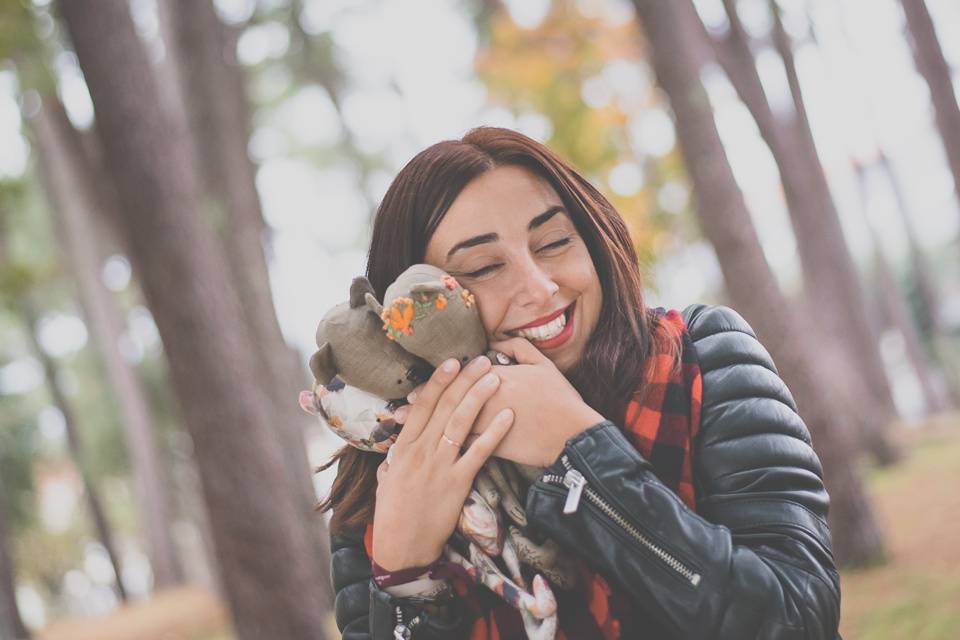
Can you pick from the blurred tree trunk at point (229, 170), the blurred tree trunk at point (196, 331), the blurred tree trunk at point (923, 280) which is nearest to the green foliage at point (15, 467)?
the blurred tree trunk at point (229, 170)

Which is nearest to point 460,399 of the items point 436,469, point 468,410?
point 468,410

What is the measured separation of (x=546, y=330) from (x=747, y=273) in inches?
193

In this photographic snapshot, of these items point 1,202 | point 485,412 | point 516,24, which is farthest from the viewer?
point 516,24

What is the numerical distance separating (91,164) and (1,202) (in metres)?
2.74

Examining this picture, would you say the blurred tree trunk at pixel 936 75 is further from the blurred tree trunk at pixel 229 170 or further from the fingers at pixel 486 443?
the fingers at pixel 486 443

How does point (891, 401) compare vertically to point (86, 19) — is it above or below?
below

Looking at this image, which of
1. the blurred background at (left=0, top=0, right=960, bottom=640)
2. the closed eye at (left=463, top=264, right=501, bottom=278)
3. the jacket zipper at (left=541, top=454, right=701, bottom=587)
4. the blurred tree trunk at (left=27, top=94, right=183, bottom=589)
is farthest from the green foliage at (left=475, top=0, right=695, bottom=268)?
the jacket zipper at (left=541, top=454, right=701, bottom=587)

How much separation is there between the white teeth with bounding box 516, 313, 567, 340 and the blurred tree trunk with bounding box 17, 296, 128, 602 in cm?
1793

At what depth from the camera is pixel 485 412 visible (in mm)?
1630

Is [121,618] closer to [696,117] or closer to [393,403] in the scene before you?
[696,117]

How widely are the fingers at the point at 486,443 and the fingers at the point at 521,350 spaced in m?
0.12

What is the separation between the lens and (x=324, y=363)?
1.74 m

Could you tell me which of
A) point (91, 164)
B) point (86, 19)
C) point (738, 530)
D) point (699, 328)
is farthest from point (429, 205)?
point (91, 164)

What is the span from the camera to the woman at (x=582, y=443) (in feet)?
4.66
